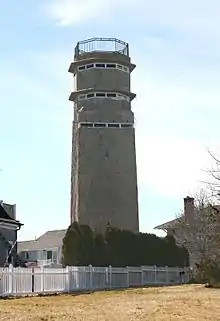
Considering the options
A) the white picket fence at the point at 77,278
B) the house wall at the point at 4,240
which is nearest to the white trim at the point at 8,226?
the house wall at the point at 4,240

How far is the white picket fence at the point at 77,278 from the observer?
25062 mm

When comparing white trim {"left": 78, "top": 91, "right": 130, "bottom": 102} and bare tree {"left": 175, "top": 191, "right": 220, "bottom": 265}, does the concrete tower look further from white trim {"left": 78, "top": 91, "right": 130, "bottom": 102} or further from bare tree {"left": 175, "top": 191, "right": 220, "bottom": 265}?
bare tree {"left": 175, "top": 191, "right": 220, "bottom": 265}

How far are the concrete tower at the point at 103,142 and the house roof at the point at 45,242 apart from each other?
19586 millimetres

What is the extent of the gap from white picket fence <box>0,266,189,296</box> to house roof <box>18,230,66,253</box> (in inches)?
1580

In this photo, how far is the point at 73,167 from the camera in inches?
2475

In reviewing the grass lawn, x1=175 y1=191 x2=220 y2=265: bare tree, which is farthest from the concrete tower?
the grass lawn

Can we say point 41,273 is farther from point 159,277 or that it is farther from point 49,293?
point 159,277

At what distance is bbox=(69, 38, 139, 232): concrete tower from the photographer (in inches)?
2367

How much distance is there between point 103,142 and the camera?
62.2m

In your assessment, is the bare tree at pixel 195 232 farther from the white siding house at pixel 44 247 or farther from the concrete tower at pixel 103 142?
the white siding house at pixel 44 247

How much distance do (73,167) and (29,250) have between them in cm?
2280

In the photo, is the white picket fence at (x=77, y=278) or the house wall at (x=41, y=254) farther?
the house wall at (x=41, y=254)

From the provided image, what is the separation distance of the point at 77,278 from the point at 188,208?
25.3 meters

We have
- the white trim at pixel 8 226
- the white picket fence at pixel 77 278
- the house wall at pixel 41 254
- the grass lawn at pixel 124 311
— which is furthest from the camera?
the house wall at pixel 41 254
